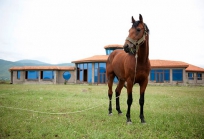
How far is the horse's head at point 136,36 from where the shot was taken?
4.74 m

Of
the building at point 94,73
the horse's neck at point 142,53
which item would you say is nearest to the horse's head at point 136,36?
the horse's neck at point 142,53

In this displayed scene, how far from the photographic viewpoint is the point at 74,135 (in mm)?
4020

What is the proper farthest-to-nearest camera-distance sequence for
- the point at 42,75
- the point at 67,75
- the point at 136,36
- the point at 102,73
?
the point at 42,75 < the point at 67,75 < the point at 102,73 < the point at 136,36

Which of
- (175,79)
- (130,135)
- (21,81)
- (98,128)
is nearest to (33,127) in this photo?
(98,128)

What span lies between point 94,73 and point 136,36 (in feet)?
99.2

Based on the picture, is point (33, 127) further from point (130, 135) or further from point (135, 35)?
point (135, 35)

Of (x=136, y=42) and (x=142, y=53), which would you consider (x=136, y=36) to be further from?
(x=142, y=53)

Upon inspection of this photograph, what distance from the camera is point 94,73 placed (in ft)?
115

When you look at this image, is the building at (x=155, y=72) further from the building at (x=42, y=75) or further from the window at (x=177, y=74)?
the building at (x=42, y=75)

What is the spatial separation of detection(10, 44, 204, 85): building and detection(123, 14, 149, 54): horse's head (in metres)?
28.2

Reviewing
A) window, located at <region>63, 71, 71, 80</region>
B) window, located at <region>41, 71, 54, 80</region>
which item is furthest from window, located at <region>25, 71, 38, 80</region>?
window, located at <region>63, 71, 71, 80</region>

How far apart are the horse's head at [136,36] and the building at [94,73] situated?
28169mm

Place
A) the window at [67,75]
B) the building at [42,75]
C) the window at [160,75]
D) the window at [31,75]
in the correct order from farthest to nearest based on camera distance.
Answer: the window at [31,75] → the window at [67,75] → the building at [42,75] → the window at [160,75]

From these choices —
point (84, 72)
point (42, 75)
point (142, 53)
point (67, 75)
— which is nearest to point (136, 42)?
point (142, 53)
